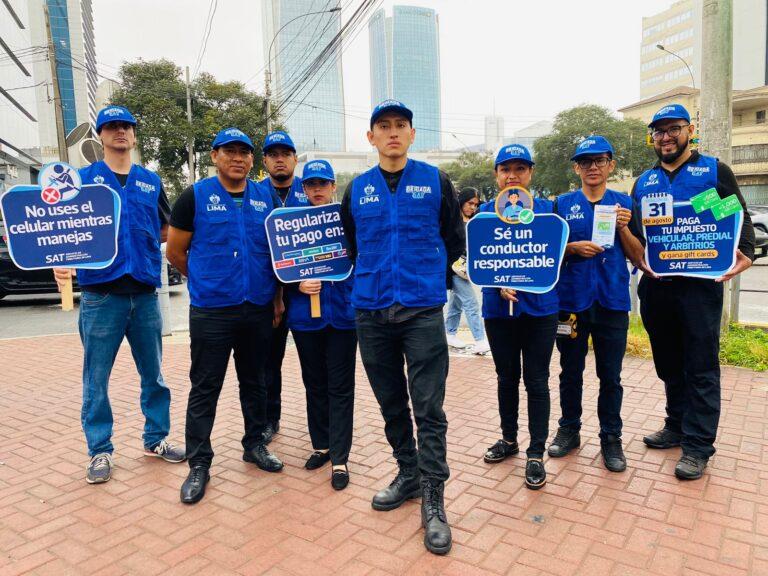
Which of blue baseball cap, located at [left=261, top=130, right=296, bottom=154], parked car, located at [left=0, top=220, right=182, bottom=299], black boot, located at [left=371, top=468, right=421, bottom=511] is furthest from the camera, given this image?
parked car, located at [left=0, top=220, right=182, bottom=299]

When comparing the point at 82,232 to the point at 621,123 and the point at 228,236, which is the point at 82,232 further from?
the point at 621,123

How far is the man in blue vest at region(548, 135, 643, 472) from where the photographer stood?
3547 mm

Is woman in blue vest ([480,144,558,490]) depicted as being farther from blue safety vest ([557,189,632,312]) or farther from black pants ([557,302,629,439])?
black pants ([557,302,629,439])

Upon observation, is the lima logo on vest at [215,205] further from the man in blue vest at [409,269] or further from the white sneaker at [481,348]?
the white sneaker at [481,348]

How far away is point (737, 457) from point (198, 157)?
2968cm

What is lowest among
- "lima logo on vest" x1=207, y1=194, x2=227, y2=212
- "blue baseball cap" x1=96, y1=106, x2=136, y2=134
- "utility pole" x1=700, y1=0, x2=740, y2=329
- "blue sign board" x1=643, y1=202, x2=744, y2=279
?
"blue sign board" x1=643, y1=202, x2=744, y2=279

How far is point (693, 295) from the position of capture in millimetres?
3588

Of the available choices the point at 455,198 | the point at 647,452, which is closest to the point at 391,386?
the point at 455,198

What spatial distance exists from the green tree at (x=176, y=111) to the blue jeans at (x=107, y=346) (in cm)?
2549

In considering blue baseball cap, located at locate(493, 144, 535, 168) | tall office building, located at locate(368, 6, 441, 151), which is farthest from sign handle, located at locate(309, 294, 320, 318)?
tall office building, located at locate(368, 6, 441, 151)

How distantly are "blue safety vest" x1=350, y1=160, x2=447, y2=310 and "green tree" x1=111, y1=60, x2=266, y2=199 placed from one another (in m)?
26.3

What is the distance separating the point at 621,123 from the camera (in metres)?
40.3

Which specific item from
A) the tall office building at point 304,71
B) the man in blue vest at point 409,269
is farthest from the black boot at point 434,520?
the tall office building at point 304,71

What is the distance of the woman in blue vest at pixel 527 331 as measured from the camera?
11.2 ft
